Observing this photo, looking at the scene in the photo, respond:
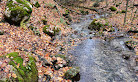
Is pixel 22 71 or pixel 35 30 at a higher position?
pixel 35 30

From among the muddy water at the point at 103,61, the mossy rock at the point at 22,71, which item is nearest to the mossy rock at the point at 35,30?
the muddy water at the point at 103,61

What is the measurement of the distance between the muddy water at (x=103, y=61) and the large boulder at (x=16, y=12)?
4.84 m

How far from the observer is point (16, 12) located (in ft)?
24.6

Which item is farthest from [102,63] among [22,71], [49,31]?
[49,31]

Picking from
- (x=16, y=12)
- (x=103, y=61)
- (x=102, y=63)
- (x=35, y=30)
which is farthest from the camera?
(x=35, y=30)

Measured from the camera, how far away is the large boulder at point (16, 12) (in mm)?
7414

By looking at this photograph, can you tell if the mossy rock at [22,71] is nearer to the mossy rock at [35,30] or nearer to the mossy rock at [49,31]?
the mossy rock at [35,30]

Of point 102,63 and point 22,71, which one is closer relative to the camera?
point 22,71

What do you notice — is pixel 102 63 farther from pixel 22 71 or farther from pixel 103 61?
pixel 22 71

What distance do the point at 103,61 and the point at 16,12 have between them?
748 centimetres

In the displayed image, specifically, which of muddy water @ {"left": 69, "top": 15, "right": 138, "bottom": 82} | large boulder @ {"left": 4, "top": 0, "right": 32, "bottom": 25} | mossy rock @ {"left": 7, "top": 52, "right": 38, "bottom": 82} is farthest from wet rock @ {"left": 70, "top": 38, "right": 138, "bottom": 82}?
large boulder @ {"left": 4, "top": 0, "right": 32, "bottom": 25}

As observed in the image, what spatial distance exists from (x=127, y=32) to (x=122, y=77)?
781 centimetres

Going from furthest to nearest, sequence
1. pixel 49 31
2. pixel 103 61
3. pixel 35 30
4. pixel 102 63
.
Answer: pixel 49 31 < pixel 35 30 < pixel 103 61 < pixel 102 63

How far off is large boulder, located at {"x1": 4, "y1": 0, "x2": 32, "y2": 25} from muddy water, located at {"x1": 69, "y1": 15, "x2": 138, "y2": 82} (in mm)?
4841
